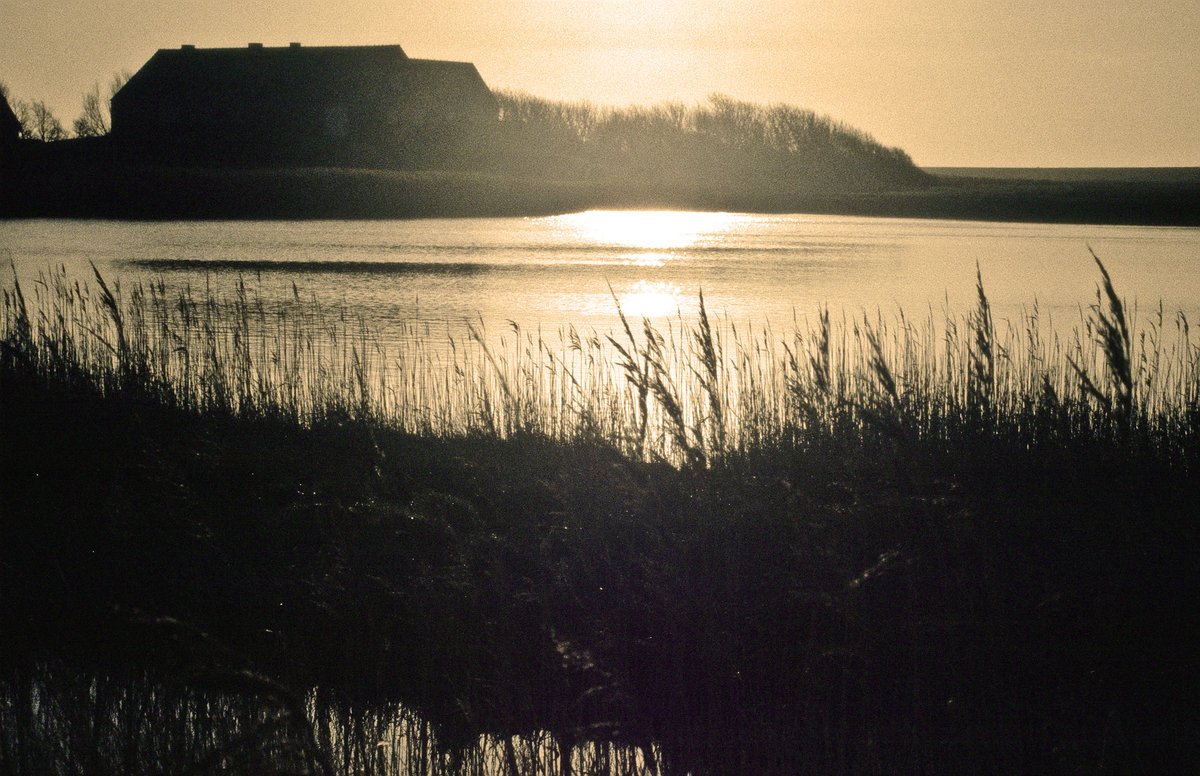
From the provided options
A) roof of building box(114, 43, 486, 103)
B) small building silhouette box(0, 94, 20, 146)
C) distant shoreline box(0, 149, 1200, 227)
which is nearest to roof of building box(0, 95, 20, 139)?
small building silhouette box(0, 94, 20, 146)

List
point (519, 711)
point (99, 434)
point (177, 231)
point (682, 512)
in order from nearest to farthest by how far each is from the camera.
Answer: point (519, 711), point (682, 512), point (99, 434), point (177, 231)

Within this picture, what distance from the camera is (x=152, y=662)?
3.83 meters

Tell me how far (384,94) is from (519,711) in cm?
3887

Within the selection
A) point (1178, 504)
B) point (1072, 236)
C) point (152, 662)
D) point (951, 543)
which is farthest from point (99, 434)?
point (1072, 236)

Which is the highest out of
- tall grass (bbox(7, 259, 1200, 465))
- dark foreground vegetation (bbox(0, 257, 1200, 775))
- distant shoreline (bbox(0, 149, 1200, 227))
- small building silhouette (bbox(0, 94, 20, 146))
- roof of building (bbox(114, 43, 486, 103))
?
roof of building (bbox(114, 43, 486, 103))

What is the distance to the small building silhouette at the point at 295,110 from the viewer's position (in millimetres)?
38000

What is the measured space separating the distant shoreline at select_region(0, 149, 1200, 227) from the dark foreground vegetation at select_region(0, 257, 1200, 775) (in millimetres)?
24966

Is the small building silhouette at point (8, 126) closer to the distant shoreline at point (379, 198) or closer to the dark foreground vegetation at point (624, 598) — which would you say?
the distant shoreline at point (379, 198)

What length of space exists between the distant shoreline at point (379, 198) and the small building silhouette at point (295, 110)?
307 centimetres

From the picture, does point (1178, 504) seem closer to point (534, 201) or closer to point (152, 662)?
point (152, 662)

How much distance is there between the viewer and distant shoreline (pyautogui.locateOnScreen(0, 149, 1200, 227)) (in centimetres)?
2861

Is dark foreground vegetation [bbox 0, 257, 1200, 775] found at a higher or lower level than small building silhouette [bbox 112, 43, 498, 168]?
lower

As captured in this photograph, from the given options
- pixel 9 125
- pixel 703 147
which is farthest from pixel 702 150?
pixel 9 125

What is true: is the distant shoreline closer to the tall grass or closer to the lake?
the lake
